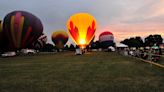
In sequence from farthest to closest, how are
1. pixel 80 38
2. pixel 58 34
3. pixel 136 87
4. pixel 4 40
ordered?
pixel 58 34
pixel 80 38
pixel 4 40
pixel 136 87

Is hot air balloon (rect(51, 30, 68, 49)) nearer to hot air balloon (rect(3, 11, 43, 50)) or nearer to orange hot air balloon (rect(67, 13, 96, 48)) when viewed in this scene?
orange hot air balloon (rect(67, 13, 96, 48))

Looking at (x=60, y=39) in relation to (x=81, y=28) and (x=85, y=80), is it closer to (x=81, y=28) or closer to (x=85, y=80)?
(x=81, y=28)

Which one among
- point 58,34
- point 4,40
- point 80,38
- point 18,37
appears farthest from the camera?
point 58,34

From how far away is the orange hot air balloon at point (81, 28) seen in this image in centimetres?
6819

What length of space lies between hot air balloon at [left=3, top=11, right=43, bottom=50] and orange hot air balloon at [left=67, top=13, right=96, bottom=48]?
1133cm

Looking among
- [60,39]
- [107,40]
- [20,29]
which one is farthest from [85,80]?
[107,40]

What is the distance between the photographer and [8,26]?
57.4 meters

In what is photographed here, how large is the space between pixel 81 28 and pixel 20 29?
16.8m

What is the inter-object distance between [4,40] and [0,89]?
54.5 metres

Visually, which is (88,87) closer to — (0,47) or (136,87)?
(136,87)

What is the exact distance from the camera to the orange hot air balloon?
224 ft

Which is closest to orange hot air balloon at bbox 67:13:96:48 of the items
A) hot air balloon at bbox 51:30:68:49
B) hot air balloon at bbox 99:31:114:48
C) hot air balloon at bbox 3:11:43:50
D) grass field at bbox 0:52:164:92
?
hot air balloon at bbox 3:11:43:50

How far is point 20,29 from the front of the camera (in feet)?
187

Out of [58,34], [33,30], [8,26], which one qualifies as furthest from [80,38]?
[58,34]
